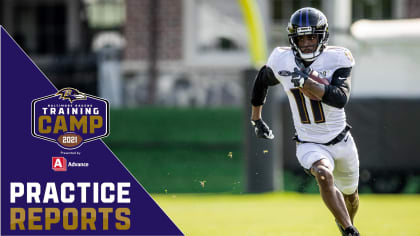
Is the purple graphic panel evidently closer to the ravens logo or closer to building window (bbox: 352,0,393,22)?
the ravens logo

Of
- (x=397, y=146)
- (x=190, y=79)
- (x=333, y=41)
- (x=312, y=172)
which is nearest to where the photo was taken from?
(x=312, y=172)

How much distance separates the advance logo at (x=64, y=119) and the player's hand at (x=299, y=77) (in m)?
1.41

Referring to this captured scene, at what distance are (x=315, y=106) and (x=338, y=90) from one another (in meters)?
0.39

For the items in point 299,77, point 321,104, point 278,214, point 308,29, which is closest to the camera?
point 299,77

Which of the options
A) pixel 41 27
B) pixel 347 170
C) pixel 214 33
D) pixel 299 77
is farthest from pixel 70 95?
pixel 41 27

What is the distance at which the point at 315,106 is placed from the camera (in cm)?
604

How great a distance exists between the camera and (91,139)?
620cm

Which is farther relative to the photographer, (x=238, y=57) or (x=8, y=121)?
(x=238, y=57)

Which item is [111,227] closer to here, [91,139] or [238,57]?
[91,139]

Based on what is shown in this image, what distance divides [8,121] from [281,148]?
4.88 metres

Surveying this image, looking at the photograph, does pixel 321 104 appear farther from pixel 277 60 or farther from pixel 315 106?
pixel 277 60

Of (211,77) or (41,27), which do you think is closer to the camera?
(211,77)

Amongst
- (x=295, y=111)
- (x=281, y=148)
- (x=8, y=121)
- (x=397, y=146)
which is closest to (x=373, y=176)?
(x=397, y=146)

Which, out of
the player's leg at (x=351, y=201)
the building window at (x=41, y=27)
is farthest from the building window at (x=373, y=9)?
the player's leg at (x=351, y=201)
